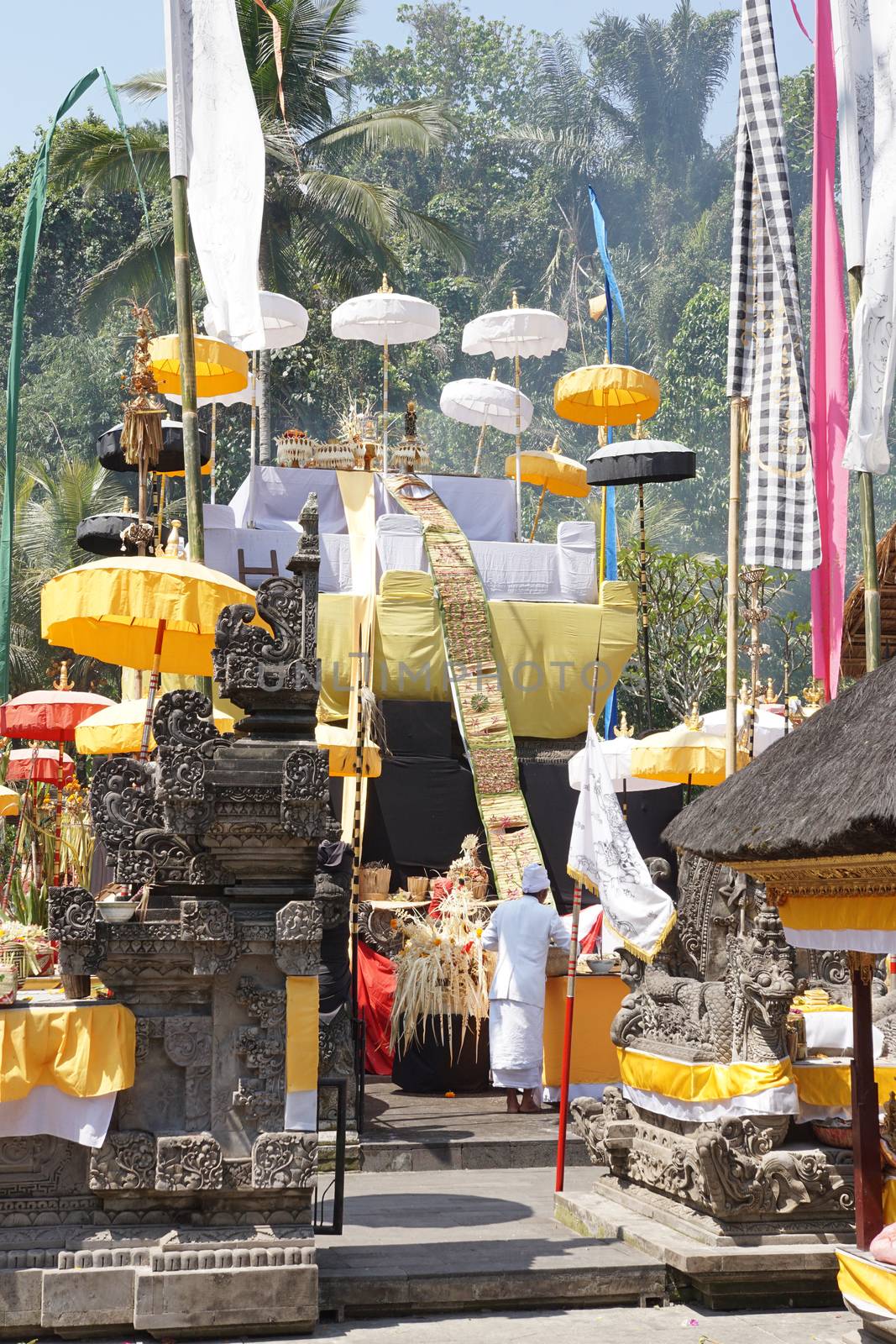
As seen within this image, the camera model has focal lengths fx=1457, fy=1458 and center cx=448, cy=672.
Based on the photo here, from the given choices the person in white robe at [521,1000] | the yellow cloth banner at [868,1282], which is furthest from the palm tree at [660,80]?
the yellow cloth banner at [868,1282]

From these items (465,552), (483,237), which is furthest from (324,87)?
(483,237)

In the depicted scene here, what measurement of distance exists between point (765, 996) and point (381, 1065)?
221 inches

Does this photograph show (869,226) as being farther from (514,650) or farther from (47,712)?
(47,712)

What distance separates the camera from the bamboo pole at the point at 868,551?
9203 millimetres

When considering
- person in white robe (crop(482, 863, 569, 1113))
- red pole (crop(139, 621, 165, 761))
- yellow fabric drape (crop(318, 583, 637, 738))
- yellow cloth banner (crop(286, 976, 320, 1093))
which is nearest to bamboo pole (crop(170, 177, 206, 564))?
red pole (crop(139, 621, 165, 761))

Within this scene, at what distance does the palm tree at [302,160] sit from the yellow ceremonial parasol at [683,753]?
50.6ft

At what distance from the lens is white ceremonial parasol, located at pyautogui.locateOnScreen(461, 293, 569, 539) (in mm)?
21266

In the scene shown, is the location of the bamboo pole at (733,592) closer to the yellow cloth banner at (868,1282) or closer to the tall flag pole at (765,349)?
the tall flag pole at (765,349)

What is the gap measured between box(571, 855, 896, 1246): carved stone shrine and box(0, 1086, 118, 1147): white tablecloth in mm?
2618

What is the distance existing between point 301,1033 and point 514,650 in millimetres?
11712

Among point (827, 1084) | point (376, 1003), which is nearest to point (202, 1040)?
point (827, 1084)

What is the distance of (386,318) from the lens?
66.2 feet

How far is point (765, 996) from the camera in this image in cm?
659

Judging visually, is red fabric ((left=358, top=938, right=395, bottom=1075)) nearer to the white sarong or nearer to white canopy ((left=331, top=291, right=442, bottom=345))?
the white sarong
